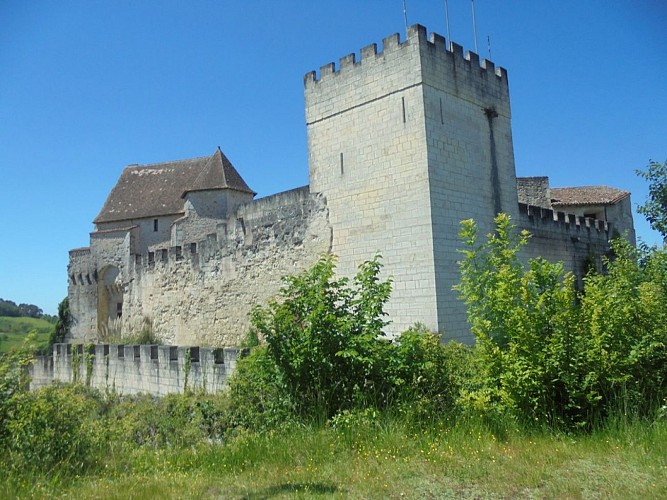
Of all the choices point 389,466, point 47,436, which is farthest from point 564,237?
point 47,436

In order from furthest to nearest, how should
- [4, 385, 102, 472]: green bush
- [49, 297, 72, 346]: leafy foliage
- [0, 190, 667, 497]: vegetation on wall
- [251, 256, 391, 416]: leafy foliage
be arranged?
[49, 297, 72, 346]: leafy foliage, [251, 256, 391, 416]: leafy foliage, [4, 385, 102, 472]: green bush, [0, 190, 667, 497]: vegetation on wall

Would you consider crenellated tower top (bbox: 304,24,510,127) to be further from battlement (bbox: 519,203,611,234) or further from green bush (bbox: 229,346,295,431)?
green bush (bbox: 229,346,295,431)

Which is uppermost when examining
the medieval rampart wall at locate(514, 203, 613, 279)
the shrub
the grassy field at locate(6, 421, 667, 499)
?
the medieval rampart wall at locate(514, 203, 613, 279)

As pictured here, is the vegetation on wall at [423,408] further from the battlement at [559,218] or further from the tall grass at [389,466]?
the battlement at [559,218]

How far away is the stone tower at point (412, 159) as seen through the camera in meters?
11.4

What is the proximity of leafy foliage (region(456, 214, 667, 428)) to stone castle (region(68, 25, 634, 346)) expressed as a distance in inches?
194

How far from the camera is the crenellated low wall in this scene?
12438mm

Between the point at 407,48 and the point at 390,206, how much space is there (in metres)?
3.50

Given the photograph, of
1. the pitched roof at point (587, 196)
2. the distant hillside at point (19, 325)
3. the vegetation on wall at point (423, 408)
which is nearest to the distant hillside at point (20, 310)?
the distant hillside at point (19, 325)

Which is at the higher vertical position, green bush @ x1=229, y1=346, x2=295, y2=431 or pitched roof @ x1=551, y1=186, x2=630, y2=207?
pitched roof @ x1=551, y1=186, x2=630, y2=207

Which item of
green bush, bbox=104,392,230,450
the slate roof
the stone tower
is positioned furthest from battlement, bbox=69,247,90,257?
the stone tower

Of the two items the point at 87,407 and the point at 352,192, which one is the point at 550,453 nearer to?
the point at 87,407

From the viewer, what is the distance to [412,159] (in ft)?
38.3

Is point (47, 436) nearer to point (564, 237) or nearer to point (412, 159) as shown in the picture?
point (412, 159)
